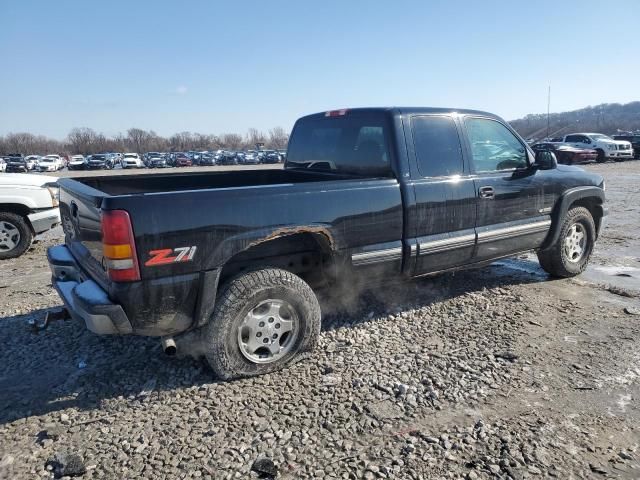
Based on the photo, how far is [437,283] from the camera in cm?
527

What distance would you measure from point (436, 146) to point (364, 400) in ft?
7.66

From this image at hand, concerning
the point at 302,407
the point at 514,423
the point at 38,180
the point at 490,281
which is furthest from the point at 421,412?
the point at 38,180

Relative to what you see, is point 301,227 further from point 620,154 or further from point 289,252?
point 620,154

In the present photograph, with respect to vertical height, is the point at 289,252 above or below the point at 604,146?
below

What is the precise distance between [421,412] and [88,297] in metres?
2.20

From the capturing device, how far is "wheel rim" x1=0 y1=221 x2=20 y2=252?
6.68m

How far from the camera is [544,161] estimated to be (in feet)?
A: 15.7

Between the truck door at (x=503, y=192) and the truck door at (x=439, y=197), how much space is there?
0.54 ft

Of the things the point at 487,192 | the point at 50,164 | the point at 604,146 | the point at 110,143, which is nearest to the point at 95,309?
the point at 487,192

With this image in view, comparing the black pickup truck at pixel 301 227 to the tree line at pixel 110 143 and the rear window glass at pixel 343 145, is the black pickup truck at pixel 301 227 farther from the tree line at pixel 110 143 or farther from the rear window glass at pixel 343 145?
Result: the tree line at pixel 110 143

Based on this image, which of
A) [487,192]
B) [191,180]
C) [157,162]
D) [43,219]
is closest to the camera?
[487,192]

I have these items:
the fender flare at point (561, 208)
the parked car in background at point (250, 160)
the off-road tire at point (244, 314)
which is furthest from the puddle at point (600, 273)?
the parked car in background at point (250, 160)

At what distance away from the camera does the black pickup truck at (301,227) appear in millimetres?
2807

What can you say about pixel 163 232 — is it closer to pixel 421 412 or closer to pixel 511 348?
pixel 421 412
